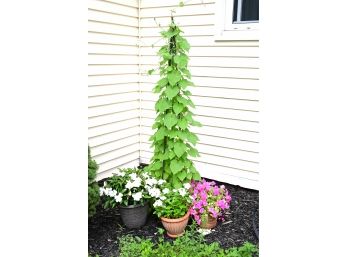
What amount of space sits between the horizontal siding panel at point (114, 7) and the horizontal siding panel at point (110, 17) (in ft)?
0.13

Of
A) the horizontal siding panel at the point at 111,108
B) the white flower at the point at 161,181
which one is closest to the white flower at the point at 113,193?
the white flower at the point at 161,181

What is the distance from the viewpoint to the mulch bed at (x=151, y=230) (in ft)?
11.3

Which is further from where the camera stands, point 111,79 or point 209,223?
point 111,79

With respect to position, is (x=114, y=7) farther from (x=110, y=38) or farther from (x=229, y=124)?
(x=229, y=124)

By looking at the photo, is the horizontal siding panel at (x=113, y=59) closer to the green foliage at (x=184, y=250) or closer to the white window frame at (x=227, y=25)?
the white window frame at (x=227, y=25)

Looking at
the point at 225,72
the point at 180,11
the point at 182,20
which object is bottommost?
the point at 225,72

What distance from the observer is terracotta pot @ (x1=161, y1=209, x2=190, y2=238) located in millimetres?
3455

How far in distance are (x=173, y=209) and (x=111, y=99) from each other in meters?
2.14

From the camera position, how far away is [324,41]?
3.12 ft

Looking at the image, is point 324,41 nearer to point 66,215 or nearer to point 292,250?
point 292,250

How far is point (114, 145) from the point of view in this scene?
529 cm

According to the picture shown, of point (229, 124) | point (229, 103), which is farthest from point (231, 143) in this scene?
point (229, 103)

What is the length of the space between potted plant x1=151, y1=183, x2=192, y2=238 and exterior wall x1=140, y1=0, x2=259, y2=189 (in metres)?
1.48

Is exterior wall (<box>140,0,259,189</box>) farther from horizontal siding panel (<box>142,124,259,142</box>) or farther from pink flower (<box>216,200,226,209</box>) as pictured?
pink flower (<box>216,200,226,209</box>)
